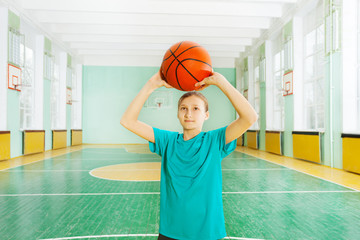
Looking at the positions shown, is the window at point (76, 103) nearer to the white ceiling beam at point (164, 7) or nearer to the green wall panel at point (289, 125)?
the white ceiling beam at point (164, 7)

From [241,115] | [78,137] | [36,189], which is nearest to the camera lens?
[241,115]

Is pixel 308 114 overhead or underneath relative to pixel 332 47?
underneath

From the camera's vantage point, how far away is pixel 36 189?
3.57 m

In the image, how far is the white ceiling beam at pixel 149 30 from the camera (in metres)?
8.91

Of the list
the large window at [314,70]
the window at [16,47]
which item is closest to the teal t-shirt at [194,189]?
the large window at [314,70]

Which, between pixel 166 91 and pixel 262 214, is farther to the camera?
pixel 166 91

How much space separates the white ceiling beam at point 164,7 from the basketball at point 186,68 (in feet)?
21.0

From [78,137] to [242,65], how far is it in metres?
7.95

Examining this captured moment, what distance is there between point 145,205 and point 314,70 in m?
5.64

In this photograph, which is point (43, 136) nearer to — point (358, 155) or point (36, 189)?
point (36, 189)

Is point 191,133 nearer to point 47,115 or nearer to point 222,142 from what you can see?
point 222,142

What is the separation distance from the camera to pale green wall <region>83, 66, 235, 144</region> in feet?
40.6

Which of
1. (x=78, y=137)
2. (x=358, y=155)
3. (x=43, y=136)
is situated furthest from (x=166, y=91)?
(x=358, y=155)

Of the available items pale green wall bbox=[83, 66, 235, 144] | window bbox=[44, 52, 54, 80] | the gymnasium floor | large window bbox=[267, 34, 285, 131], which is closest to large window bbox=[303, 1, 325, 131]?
large window bbox=[267, 34, 285, 131]
